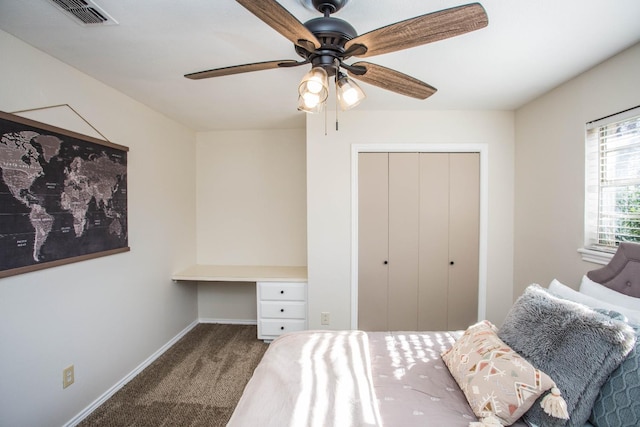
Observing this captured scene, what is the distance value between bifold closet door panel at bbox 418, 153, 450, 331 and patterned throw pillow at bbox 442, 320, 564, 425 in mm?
1424

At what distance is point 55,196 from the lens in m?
1.71

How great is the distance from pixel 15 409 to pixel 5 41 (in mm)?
2017

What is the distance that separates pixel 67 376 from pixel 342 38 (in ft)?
8.47

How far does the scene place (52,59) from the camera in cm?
172

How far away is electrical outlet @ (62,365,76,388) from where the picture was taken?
1762mm

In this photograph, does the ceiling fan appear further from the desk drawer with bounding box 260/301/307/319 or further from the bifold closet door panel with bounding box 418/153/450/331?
the desk drawer with bounding box 260/301/307/319

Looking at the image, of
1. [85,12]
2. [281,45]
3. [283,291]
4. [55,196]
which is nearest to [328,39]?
[281,45]

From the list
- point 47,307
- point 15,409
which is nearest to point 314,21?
point 47,307

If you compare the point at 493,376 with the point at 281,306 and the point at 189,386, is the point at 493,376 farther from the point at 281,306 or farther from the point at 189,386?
the point at 189,386

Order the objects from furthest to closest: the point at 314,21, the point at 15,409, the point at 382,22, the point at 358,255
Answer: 1. the point at 358,255
2. the point at 15,409
3. the point at 382,22
4. the point at 314,21

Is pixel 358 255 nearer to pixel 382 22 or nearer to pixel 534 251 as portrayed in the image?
pixel 534 251

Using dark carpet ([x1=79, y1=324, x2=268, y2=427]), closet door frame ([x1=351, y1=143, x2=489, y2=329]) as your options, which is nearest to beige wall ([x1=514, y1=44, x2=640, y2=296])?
closet door frame ([x1=351, y1=143, x2=489, y2=329])

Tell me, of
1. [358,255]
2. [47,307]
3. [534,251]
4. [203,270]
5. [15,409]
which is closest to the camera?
[15,409]

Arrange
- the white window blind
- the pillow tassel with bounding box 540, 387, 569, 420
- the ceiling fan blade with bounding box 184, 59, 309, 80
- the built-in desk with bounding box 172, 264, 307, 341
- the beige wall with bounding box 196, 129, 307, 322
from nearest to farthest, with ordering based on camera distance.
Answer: the pillow tassel with bounding box 540, 387, 569, 420, the ceiling fan blade with bounding box 184, 59, 309, 80, the white window blind, the built-in desk with bounding box 172, 264, 307, 341, the beige wall with bounding box 196, 129, 307, 322
